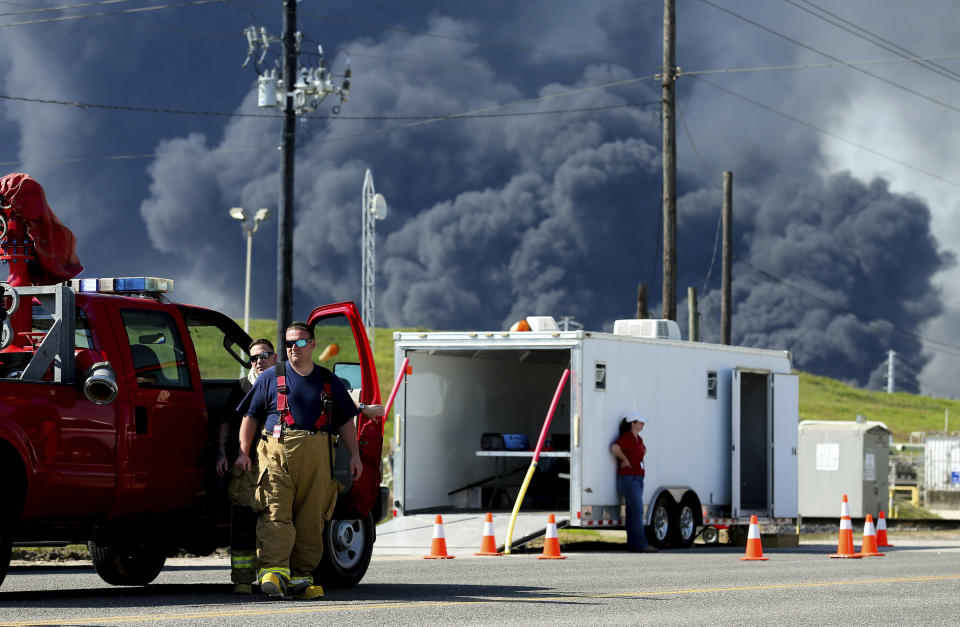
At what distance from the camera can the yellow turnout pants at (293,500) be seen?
10.6 m

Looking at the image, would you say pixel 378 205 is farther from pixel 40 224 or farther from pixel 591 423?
pixel 40 224

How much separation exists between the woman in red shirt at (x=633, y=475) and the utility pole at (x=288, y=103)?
7.89 metres

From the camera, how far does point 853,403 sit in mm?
121438

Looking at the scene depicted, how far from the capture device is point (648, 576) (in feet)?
47.7

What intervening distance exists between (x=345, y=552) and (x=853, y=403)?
373ft

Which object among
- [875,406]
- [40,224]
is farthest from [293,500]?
[875,406]

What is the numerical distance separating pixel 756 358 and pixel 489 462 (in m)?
4.46

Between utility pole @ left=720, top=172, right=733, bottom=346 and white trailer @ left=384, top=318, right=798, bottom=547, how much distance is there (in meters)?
18.5

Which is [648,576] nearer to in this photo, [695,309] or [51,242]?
[51,242]

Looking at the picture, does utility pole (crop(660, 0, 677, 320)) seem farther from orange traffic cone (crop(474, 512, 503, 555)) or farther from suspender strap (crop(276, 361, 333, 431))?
suspender strap (crop(276, 361, 333, 431))

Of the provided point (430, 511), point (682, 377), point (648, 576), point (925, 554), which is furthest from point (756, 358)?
point (648, 576)

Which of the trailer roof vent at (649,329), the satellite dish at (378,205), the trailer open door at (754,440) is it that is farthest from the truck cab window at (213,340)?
the satellite dish at (378,205)

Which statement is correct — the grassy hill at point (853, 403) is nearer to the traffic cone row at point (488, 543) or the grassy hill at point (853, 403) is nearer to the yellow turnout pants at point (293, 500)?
the traffic cone row at point (488, 543)

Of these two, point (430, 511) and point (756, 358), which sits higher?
point (756, 358)
